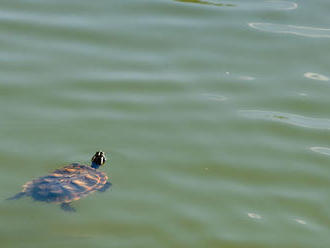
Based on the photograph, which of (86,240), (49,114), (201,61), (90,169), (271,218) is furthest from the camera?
(201,61)

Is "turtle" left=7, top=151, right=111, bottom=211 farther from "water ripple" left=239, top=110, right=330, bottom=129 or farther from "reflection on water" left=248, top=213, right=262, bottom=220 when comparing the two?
"water ripple" left=239, top=110, right=330, bottom=129

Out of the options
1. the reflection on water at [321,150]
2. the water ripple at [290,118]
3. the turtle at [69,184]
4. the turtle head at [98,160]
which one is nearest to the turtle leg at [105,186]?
the turtle at [69,184]

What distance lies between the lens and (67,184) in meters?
5.09

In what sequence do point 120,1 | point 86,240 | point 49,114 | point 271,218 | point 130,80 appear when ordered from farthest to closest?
point 120,1 < point 130,80 < point 49,114 < point 271,218 < point 86,240

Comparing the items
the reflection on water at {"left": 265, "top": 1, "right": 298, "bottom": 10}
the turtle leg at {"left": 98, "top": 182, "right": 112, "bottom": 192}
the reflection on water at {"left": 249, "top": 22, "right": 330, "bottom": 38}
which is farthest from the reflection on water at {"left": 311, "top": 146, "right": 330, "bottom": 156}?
the reflection on water at {"left": 265, "top": 1, "right": 298, "bottom": 10}

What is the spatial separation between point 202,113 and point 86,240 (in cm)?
211

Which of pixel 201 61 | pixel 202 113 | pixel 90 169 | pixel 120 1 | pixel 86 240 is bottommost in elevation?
pixel 86 240

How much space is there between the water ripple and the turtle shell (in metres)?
1.82

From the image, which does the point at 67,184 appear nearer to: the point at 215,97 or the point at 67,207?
the point at 67,207

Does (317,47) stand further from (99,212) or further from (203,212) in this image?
(99,212)

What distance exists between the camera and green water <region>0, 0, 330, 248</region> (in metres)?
4.77

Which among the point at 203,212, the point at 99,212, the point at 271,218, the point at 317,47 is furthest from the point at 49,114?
the point at 317,47

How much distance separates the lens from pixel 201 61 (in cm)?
708

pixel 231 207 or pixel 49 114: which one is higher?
pixel 49 114
